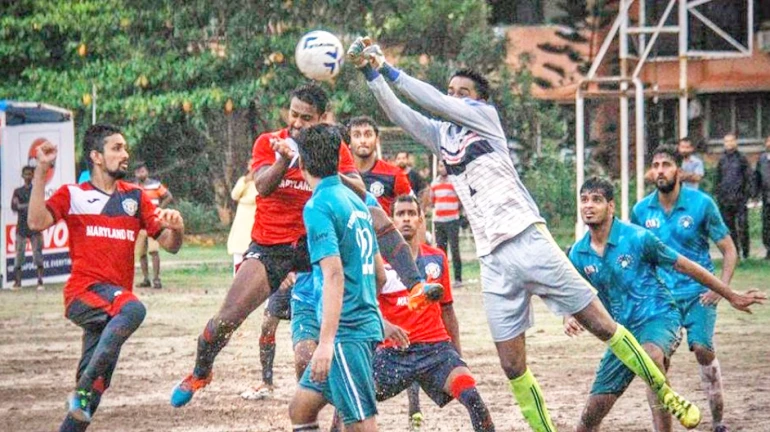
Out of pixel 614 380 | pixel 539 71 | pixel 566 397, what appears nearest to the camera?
pixel 614 380

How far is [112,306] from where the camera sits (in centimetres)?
926

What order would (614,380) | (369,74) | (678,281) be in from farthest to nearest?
(678,281) < (614,380) < (369,74)

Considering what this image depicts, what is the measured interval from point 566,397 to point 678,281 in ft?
5.15

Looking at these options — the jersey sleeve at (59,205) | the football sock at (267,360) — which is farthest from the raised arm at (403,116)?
the football sock at (267,360)

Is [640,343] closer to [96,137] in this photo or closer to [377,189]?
[377,189]

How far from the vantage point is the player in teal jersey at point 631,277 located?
908 cm

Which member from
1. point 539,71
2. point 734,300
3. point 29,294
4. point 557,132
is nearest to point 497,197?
point 734,300

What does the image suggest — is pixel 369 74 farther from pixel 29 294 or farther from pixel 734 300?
pixel 29 294

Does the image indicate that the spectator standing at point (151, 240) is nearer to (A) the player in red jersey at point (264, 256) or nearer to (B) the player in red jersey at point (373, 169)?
(B) the player in red jersey at point (373, 169)

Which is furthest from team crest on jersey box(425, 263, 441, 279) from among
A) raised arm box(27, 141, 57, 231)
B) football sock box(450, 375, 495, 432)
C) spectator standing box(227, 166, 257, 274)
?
spectator standing box(227, 166, 257, 274)

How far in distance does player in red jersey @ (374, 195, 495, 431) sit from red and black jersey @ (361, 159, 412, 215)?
1.43m

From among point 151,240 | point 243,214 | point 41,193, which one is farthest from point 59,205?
point 151,240

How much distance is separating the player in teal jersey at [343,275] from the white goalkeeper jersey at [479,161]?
4.46ft

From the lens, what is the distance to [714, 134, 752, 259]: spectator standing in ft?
83.0
